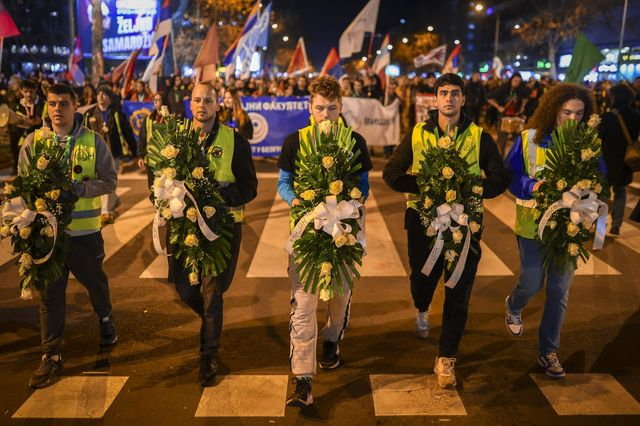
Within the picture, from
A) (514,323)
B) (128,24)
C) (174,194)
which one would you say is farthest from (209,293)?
(128,24)

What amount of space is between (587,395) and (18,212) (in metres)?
4.17

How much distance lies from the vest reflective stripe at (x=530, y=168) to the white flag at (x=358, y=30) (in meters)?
12.8

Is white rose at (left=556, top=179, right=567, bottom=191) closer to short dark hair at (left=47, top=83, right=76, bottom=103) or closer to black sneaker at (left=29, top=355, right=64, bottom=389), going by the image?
short dark hair at (left=47, top=83, right=76, bottom=103)

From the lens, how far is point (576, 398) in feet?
14.1

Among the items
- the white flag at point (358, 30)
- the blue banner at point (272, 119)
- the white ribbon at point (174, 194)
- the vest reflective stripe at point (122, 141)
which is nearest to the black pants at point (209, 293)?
the white ribbon at point (174, 194)

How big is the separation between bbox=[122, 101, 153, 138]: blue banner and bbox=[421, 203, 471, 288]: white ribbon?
42.4 feet

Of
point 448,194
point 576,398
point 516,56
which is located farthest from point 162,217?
point 516,56

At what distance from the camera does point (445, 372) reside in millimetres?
4441

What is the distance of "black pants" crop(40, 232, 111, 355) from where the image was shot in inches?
181

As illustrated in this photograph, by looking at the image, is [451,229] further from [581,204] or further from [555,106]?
[555,106]

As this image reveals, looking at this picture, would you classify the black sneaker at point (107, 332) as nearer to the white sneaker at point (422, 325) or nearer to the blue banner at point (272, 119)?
the white sneaker at point (422, 325)

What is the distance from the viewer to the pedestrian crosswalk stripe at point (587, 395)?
13.5 feet

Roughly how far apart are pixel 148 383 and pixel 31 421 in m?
0.80

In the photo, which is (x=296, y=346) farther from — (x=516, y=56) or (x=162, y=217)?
(x=516, y=56)
